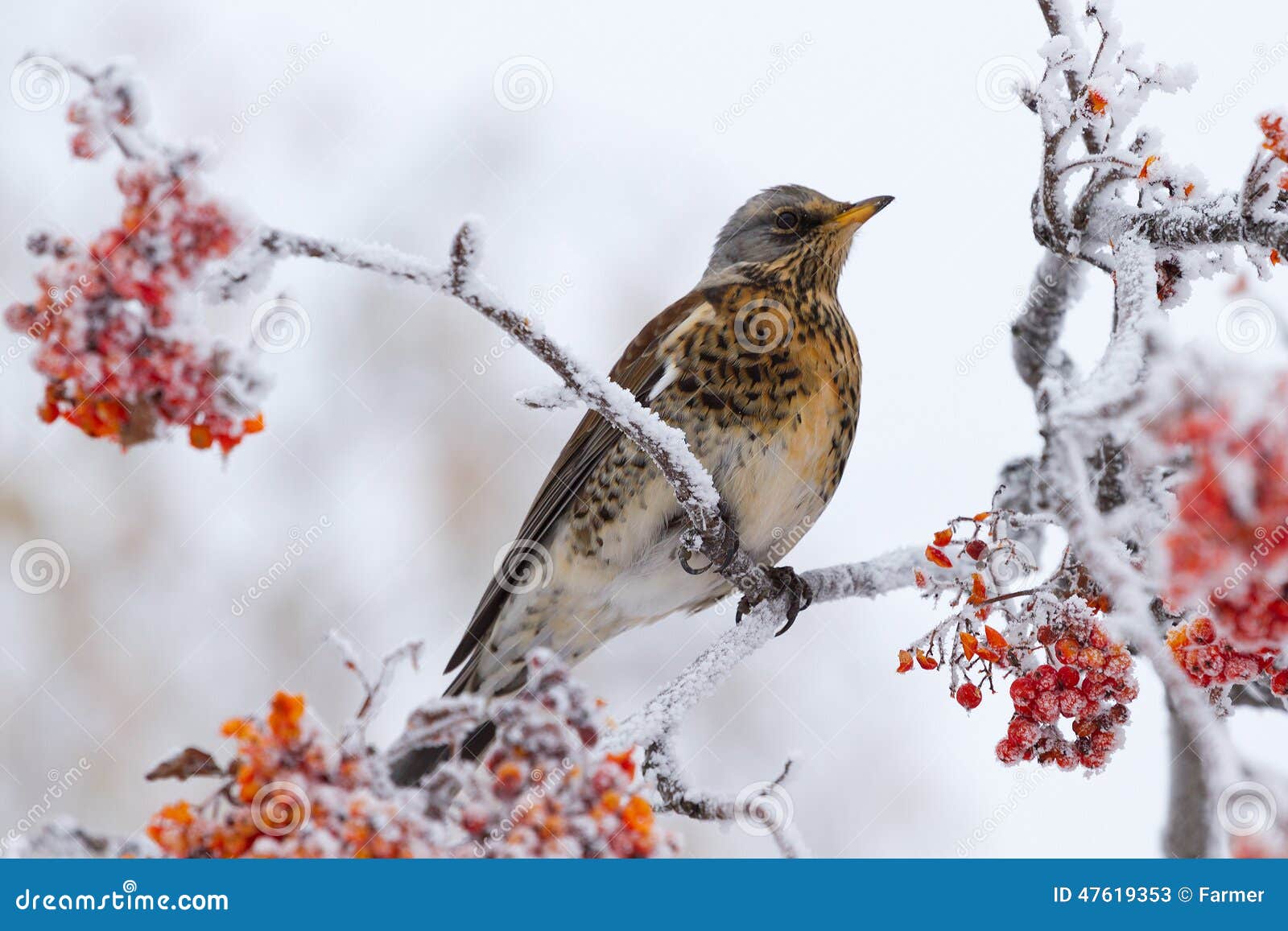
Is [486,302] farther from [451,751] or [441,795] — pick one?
[451,751]

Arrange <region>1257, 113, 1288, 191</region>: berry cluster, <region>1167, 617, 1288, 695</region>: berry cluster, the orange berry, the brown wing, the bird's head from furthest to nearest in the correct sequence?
the bird's head < the brown wing < the orange berry < <region>1167, 617, 1288, 695</region>: berry cluster < <region>1257, 113, 1288, 191</region>: berry cluster

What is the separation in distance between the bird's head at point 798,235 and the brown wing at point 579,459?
23 centimetres

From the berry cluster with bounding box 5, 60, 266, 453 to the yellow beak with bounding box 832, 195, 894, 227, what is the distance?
76.7 inches

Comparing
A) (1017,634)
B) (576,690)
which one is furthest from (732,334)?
(576,690)

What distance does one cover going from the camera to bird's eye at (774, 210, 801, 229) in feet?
9.60

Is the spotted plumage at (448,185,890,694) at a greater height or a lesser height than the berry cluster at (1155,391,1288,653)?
greater

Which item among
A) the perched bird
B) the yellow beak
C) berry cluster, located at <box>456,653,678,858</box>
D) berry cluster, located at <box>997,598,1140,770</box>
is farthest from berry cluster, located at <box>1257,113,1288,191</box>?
the yellow beak

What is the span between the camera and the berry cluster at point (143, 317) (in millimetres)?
1033

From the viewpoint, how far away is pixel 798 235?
9.53 feet

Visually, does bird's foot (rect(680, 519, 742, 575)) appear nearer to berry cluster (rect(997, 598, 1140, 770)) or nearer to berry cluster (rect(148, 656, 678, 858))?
berry cluster (rect(997, 598, 1140, 770))

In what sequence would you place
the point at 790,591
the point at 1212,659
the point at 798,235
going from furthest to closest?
the point at 798,235, the point at 790,591, the point at 1212,659

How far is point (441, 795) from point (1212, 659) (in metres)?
0.94

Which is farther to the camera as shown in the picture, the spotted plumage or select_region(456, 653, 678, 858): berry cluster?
the spotted plumage

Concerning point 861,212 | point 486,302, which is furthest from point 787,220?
point 486,302
